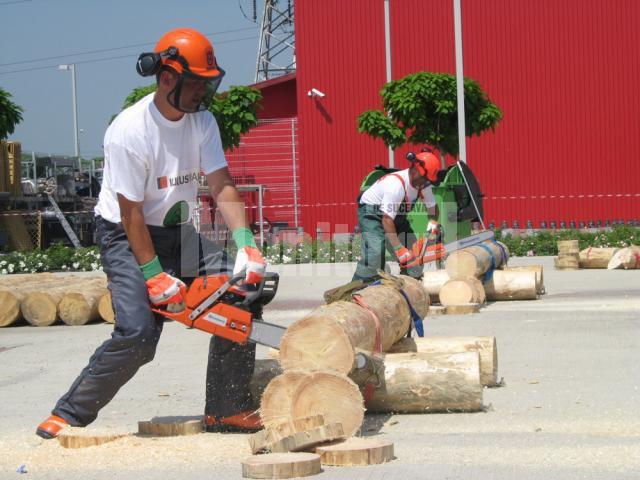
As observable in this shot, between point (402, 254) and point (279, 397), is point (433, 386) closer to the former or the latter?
point (279, 397)

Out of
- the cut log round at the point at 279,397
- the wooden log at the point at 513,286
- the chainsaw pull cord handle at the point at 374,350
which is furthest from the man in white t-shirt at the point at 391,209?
the cut log round at the point at 279,397

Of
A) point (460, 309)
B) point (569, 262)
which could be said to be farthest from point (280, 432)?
point (569, 262)

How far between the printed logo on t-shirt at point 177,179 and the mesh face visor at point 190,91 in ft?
1.22

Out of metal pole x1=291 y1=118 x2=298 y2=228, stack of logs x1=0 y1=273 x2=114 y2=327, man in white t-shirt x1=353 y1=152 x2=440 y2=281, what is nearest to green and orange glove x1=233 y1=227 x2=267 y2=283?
man in white t-shirt x1=353 y1=152 x2=440 y2=281

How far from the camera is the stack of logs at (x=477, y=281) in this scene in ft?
39.2

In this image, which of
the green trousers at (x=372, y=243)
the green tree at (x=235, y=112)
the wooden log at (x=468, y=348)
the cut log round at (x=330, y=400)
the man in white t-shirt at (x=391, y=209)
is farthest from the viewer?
the green tree at (x=235, y=112)

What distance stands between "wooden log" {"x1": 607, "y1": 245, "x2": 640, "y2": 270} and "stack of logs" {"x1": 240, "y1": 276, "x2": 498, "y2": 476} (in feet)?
35.2

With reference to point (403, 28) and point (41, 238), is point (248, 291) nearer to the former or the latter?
point (41, 238)

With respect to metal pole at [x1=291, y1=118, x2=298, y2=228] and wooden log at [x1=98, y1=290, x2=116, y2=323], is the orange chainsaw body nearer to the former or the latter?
wooden log at [x1=98, y1=290, x2=116, y2=323]

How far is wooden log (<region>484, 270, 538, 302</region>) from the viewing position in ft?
43.1

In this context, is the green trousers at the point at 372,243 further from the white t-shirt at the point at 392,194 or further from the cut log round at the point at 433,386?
the cut log round at the point at 433,386

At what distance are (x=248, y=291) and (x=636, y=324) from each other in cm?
599

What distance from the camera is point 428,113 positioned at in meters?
24.5

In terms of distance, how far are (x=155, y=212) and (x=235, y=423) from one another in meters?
1.31
